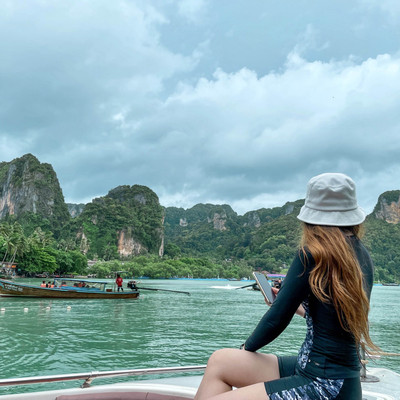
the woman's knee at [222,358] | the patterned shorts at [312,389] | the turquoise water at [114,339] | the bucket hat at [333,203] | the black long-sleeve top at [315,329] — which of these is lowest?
the turquoise water at [114,339]

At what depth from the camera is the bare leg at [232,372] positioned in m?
1.23

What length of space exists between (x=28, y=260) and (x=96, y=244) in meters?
45.2

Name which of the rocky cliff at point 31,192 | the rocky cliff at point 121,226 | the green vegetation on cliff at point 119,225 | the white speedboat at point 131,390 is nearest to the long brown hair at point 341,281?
the white speedboat at point 131,390

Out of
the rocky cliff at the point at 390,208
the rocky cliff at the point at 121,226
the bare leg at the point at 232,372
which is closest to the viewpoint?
the bare leg at the point at 232,372

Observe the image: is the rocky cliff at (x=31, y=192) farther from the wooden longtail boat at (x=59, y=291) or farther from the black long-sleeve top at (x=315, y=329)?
the black long-sleeve top at (x=315, y=329)

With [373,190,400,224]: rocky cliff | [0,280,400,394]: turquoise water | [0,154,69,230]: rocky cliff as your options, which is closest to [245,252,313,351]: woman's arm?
[0,280,400,394]: turquoise water

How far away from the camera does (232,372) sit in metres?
1.24

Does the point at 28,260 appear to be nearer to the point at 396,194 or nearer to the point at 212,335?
the point at 212,335

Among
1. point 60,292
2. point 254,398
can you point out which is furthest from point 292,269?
point 60,292

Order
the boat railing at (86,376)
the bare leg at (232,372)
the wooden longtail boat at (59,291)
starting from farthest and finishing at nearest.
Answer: the wooden longtail boat at (59,291)
the boat railing at (86,376)
the bare leg at (232,372)

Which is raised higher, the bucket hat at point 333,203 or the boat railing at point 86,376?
the bucket hat at point 333,203

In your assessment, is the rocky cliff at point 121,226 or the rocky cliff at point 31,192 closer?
the rocky cliff at point 31,192

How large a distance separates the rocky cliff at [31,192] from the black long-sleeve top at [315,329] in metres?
97.8

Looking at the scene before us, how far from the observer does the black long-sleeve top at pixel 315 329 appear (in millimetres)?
1131
